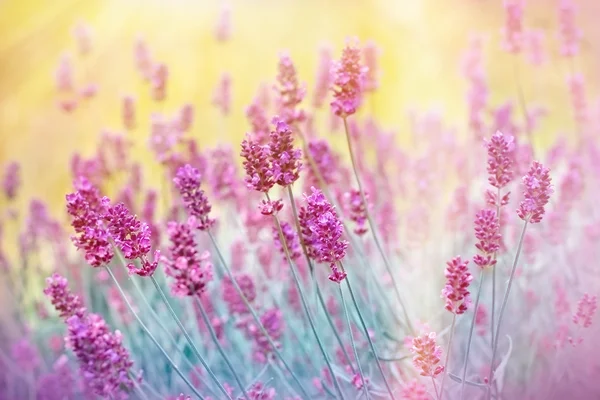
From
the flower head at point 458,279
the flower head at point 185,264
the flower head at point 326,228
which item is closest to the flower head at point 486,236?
the flower head at point 458,279

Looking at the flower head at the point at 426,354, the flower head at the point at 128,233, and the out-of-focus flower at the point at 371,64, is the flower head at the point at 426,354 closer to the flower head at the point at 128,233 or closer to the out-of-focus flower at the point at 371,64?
the flower head at the point at 128,233

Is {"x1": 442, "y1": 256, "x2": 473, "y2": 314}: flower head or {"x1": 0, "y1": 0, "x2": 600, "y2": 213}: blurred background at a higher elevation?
{"x1": 0, "y1": 0, "x2": 600, "y2": 213}: blurred background

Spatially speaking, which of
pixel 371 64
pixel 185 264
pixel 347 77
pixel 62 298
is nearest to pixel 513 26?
pixel 371 64

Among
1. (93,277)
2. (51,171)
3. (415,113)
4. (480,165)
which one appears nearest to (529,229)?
(480,165)

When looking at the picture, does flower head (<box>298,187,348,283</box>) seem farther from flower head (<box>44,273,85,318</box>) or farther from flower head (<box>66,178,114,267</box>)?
flower head (<box>44,273,85,318</box>)

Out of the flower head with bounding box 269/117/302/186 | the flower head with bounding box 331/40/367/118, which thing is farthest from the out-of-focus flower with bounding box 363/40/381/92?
the flower head with bounding box 269/117/302/186

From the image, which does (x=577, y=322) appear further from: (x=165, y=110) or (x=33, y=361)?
(x=165, y=110)
